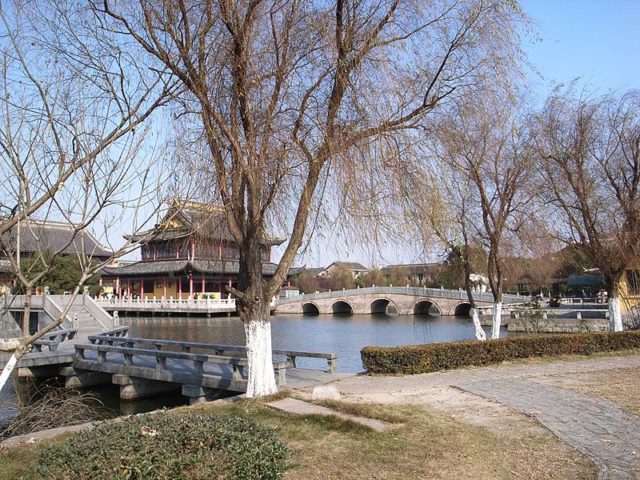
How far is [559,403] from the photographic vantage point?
7.22m

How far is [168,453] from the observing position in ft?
9.95

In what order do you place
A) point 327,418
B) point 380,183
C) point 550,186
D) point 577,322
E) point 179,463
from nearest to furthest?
point 179,463, point 327,418, point 380,183, point 550,186, point 577,322

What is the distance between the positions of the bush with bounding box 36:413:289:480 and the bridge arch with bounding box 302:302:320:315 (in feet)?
147

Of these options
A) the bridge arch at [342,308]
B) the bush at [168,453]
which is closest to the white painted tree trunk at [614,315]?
the bush at [168,453]

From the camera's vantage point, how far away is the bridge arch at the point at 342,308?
48.2 m

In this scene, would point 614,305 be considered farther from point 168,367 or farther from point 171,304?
point 171,304

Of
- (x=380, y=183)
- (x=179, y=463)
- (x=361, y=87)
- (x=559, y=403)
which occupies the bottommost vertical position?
(x=559, y=403)

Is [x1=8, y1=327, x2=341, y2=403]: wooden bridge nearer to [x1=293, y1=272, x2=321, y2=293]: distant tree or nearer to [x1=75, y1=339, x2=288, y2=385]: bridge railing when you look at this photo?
[x1=75, y1=339, x2=288, y2=385]: bridge railing

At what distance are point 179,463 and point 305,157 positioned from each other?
4733 mm

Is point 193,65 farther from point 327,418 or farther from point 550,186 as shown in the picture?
point 550,186

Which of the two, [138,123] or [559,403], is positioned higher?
[138,123]

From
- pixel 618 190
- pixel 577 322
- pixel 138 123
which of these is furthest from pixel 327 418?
pixel 577 322

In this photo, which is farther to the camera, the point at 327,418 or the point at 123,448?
the point at 327,418

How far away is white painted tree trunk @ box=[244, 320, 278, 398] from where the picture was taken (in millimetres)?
7445
